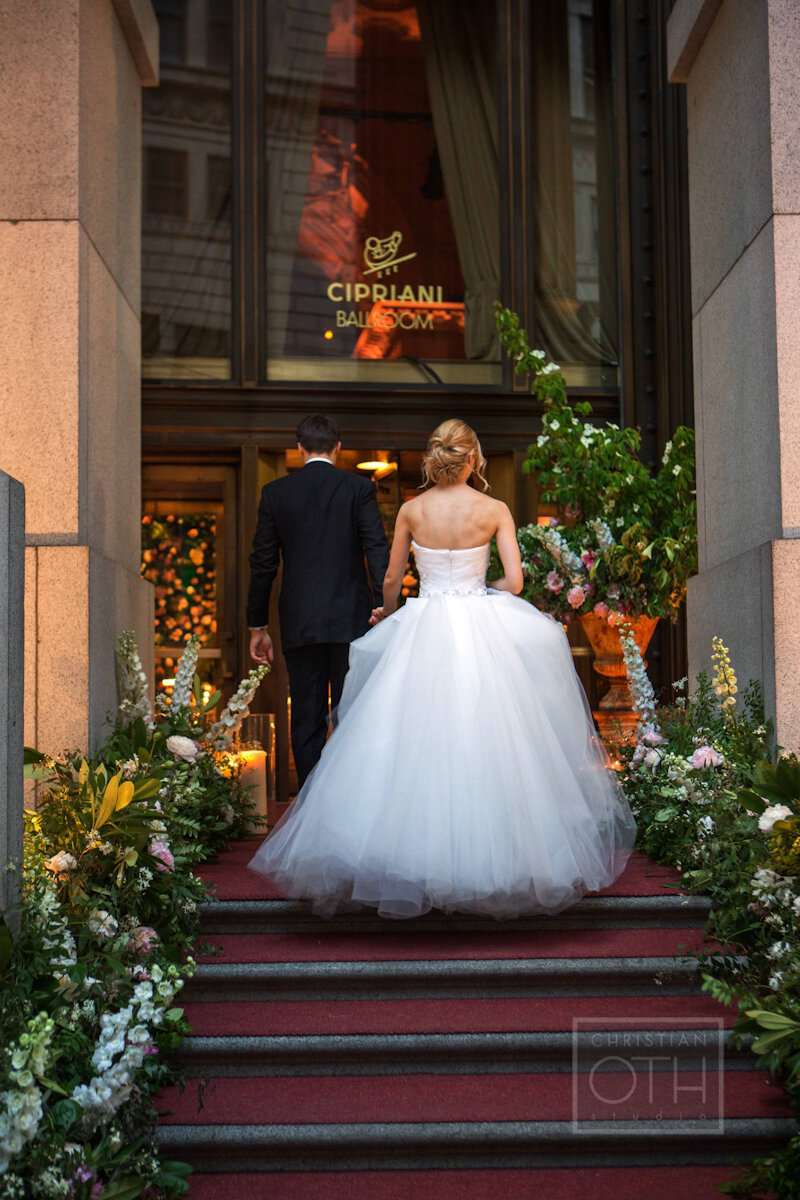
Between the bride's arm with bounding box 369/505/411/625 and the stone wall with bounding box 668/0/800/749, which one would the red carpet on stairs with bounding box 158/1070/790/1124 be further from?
the bride's arm with bounding box 369/505/411/625

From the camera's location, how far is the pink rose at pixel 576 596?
270 inches

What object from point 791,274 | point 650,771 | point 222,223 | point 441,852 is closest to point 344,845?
point 441,852

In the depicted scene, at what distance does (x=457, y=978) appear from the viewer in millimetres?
4121

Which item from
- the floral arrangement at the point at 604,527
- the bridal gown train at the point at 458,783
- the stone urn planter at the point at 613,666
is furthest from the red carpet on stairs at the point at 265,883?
Answer: the floral arrangement at the point at 604,527

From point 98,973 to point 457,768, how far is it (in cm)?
146

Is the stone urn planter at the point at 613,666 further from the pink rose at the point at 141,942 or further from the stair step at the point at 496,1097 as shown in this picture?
the pink rose at the point at 141,942

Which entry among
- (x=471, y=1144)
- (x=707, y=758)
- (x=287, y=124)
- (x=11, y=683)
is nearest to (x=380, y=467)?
(x=287, y=124)

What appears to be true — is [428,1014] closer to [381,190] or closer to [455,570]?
[455,570]

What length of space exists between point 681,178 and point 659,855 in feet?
18.8

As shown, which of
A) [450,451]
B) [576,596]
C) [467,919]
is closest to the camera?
[467,919]

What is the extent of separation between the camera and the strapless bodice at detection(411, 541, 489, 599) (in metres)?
5.20

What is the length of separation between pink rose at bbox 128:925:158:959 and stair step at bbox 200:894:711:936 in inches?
25.6

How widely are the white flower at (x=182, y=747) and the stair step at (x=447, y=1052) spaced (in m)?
1.79

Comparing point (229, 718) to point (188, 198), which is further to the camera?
point (188, 198)
